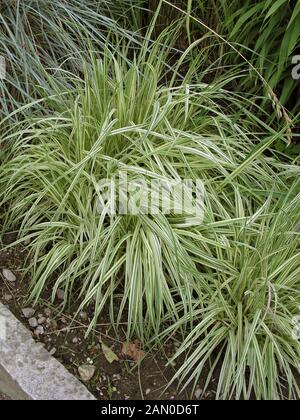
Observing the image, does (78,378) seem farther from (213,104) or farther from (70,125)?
(213,104)

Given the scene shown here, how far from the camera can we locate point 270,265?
207 cm

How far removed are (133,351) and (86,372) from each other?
0.17 meters

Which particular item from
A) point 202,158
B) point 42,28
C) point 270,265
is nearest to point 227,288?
Result: point 270,265

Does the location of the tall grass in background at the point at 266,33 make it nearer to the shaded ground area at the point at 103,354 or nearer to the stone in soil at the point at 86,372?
the shaded ground area at the point at 103,354

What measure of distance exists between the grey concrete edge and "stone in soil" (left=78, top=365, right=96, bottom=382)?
49 mm

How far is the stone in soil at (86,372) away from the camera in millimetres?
2014

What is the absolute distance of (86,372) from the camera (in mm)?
2021

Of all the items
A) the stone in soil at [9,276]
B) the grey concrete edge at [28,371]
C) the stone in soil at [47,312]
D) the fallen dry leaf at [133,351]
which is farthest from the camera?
the stone in soil at [9,276]

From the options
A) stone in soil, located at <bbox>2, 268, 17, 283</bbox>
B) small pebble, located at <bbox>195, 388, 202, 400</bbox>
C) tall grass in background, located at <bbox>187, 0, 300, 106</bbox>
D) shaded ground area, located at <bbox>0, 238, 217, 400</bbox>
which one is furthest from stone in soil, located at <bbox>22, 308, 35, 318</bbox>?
tall grass in background, located at <bbox>187, 0, 300, 106</bbox>

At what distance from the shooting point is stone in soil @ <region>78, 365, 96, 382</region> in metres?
2.01

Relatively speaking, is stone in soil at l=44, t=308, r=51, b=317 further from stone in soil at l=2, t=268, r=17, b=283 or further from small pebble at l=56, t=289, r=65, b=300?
stone in soil at l=2, t=268, r=17, b=283

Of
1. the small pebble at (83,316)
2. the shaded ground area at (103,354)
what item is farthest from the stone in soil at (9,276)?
the small pebble at (83,316)

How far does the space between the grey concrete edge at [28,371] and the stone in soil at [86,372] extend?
0.05m

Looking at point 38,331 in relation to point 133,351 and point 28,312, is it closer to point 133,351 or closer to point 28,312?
point 28,312
